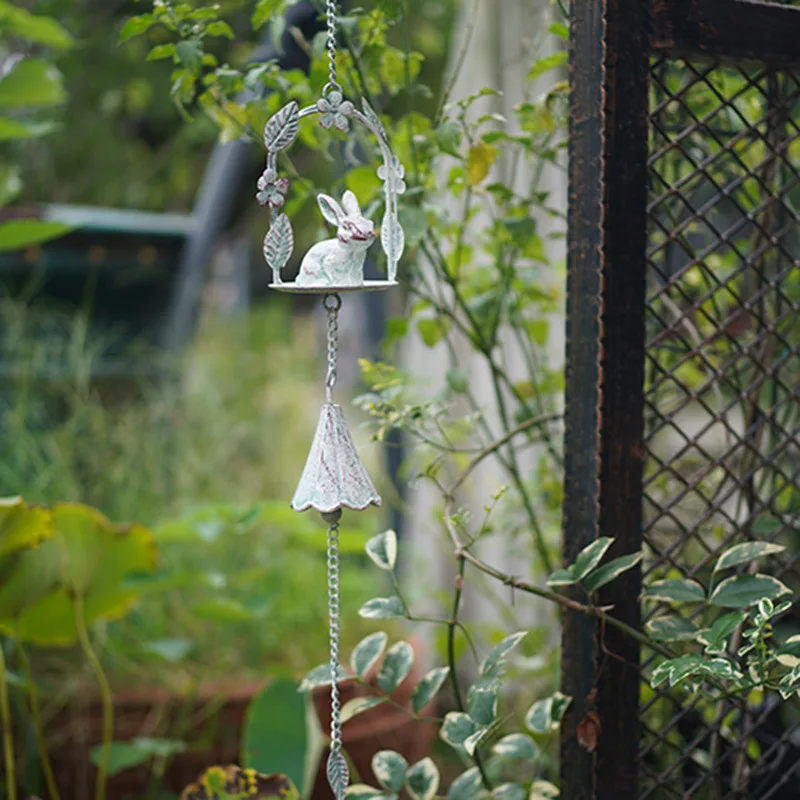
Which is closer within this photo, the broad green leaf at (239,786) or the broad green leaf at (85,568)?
the broad green leaf at (239,786)

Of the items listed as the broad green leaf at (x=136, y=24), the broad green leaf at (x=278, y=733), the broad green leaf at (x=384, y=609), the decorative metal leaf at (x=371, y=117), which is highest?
the broad green leaf at (x=136, y=24)

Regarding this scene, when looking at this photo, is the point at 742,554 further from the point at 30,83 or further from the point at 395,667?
the point at 30,83

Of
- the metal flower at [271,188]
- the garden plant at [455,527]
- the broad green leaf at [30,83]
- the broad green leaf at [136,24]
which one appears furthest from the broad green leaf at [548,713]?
the broad green leaf at [30,83]

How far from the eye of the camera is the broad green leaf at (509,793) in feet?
3.16

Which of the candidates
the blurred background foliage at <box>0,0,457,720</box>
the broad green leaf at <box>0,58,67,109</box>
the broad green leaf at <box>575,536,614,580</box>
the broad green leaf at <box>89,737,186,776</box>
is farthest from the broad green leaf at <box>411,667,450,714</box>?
the broad green leaf at <box>0,58,67,109</box>

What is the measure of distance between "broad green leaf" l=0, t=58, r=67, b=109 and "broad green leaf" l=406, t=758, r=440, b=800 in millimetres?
1241

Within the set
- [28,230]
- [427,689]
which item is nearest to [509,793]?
[427,689]

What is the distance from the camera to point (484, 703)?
0.88 m

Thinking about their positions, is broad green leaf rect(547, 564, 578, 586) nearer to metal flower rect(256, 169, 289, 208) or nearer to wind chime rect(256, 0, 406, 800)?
wind chime rect(256, 0, 406, 800)

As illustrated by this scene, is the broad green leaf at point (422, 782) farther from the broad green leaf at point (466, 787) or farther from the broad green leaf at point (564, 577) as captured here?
the broad green leaf at point (564, 577)

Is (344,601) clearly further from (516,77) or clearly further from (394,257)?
(394,257)

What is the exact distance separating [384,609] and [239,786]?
25 centimetres

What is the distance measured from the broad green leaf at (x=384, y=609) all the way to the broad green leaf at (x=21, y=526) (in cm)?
48

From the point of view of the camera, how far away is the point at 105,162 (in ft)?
10.5
